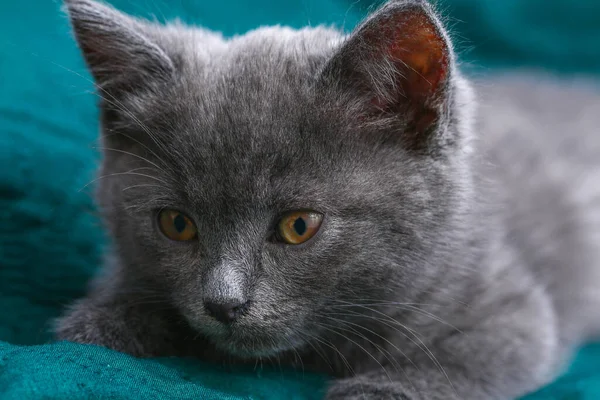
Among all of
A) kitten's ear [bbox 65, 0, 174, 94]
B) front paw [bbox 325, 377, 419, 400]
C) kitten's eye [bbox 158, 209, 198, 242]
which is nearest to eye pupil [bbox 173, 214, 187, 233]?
kitten's eye [bbox 158, 209, 198, 242]

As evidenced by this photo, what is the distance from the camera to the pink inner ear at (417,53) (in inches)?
46.9

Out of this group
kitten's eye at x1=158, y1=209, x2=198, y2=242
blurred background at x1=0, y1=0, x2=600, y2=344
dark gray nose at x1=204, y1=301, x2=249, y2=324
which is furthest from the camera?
blurred background at x1=0, y1=0, x2=600, y2=344

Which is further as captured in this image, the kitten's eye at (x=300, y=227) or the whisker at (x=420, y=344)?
the whisker at (x=420, y=344)

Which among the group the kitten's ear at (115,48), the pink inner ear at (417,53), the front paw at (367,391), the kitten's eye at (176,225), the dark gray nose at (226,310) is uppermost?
the pink inner ear at (417,53)

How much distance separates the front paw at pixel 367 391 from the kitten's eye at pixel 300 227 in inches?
11.3

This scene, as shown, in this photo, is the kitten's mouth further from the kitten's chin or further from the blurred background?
the blurred background

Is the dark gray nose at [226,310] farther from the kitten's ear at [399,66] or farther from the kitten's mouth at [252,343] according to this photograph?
the kitten's ear at [399,66]

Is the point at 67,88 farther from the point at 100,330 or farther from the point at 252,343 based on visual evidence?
the point at 252,343

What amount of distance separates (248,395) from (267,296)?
7.3 inches

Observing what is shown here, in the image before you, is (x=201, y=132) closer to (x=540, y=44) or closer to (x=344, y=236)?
(x=344, y=236)

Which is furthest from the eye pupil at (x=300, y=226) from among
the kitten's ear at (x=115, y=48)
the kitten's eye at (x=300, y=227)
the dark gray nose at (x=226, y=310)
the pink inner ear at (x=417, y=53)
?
the kitten's ear at (x=115, y=48)

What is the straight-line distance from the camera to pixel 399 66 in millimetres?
1252

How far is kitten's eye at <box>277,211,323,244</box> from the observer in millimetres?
1216

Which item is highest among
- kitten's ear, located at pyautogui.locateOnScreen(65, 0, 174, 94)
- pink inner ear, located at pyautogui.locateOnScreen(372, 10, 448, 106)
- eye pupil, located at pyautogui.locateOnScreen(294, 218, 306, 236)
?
pink inner ear, located at pyautogui.locateOnScreen(372, 10, 448, 106)
